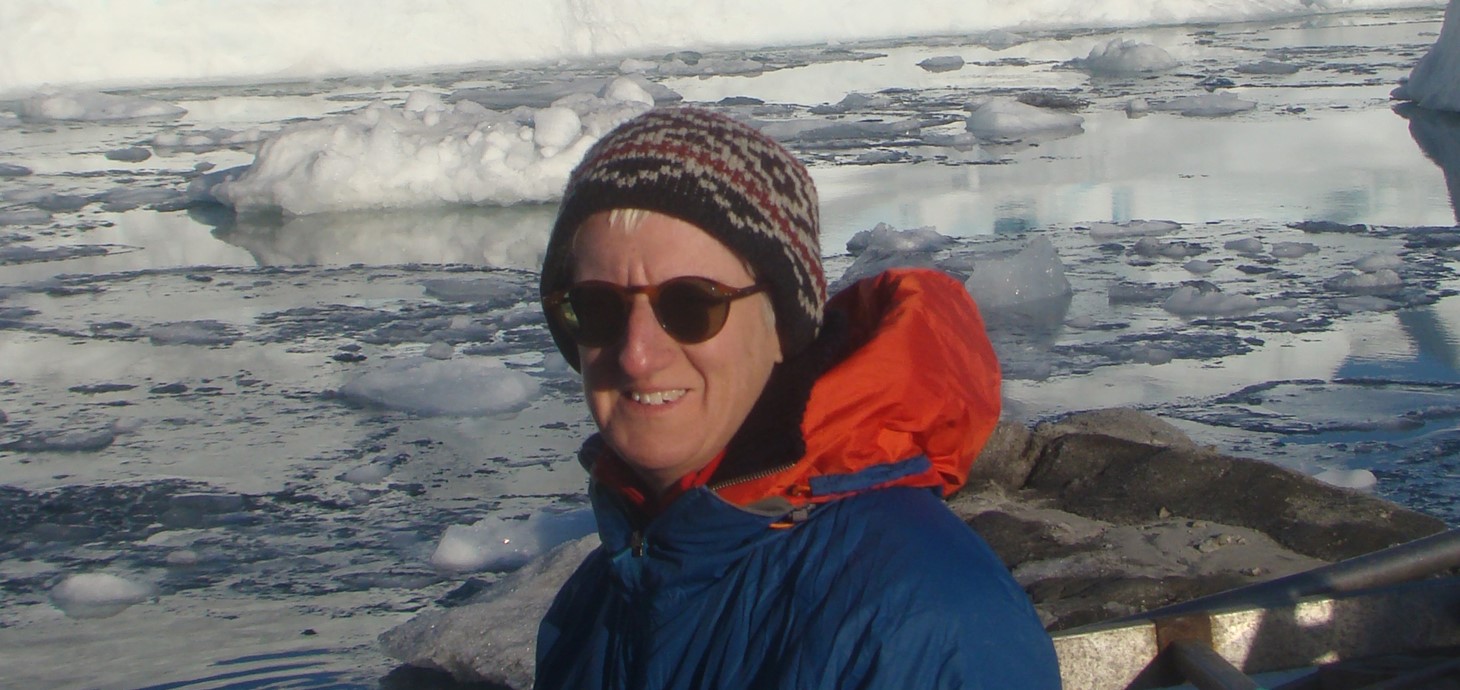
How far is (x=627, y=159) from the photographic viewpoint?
135 cm

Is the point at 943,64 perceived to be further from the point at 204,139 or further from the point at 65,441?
the point at 65,441

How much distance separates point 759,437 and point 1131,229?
6507 millimetres

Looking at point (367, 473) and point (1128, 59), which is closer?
point (367, 473)

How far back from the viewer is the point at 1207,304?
6074 millimetres

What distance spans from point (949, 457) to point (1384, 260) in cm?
588

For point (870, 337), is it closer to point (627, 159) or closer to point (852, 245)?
point (627, 159)

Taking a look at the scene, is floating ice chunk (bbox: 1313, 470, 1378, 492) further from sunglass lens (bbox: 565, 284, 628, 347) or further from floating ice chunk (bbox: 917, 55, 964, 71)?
floating ice chunk (bbox: 917, 55, 964, 71)

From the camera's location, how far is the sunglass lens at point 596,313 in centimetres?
139

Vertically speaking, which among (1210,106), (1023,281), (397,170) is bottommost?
(1210,106)

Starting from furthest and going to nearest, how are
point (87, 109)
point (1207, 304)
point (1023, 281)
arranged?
point (87, 109) < point (1023, 281) < point (1207, 304)

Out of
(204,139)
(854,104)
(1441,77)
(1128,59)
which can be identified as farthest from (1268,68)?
(204,139)

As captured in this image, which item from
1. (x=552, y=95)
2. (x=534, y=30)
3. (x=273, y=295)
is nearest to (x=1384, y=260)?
(x=273, y=295)

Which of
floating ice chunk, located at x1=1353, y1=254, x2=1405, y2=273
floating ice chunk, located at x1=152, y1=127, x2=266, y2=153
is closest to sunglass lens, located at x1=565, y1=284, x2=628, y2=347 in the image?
floating ice chunk, located at x1=1353, y1=254, x2=1405, y2=273

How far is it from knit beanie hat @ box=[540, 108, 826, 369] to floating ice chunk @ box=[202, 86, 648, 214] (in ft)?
24.4
